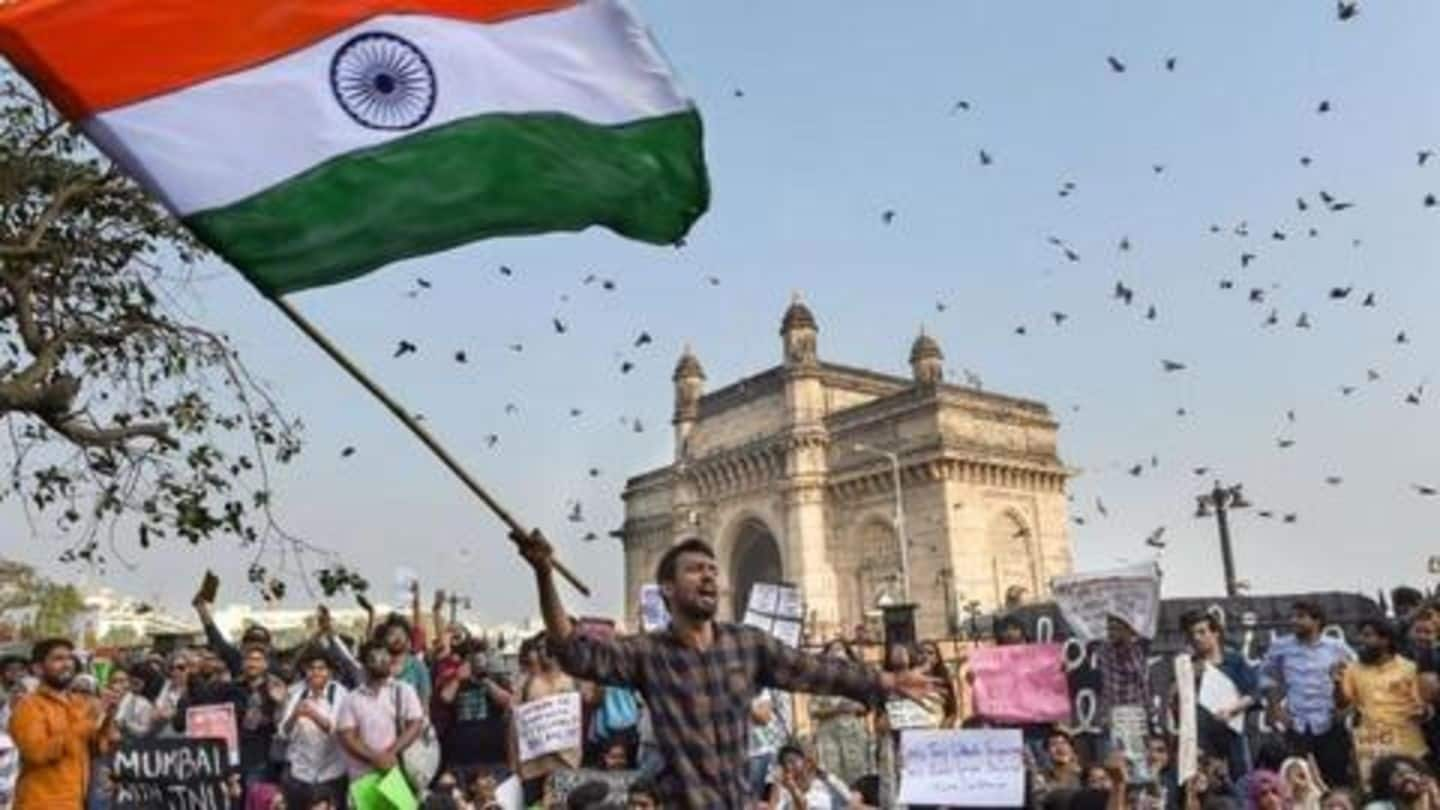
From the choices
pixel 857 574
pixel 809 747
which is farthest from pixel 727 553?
pixel 809 747

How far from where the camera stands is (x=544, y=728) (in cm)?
1005

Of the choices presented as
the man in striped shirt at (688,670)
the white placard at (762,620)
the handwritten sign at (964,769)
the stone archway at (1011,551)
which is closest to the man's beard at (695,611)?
the man in striped shirt at (688,670)

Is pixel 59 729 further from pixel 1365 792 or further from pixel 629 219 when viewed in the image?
pixel 1365 792

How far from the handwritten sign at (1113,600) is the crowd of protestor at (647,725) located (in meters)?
0.29

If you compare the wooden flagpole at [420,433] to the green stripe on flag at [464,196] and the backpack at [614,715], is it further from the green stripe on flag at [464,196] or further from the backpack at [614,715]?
the backpack at [614,715]

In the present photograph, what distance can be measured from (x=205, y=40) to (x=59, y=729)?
437 centimetres

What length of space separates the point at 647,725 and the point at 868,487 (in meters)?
57.9

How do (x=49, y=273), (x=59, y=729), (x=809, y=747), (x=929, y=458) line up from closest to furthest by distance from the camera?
(x=59, y=729) → (x=49, y=273) → (x=809, y=747) → (x=929, y=458)

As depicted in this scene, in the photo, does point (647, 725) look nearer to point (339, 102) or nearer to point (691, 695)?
point (691, 695)

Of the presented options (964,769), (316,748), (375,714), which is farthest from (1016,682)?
(316,748)

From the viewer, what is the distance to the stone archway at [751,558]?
70.8 m

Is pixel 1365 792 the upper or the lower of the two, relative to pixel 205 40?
lower

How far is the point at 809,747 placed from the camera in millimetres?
13211

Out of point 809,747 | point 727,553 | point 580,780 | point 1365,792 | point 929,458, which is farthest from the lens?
point 727,553
